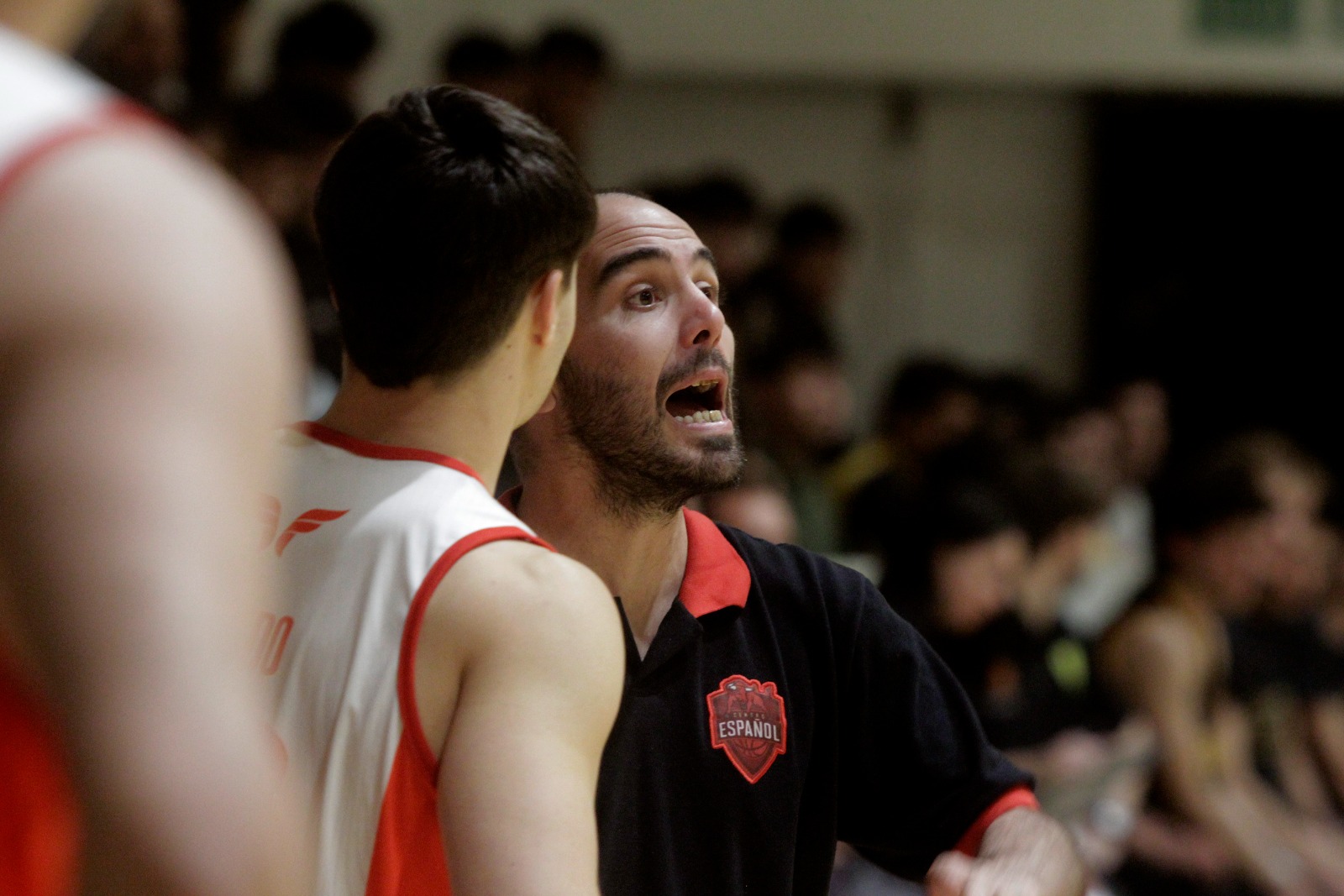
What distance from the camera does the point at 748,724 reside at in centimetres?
192

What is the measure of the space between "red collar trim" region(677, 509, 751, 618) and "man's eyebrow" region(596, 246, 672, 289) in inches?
14.5

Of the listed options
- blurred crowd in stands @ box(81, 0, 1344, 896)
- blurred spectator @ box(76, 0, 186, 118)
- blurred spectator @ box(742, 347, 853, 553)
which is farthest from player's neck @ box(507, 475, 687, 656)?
blurred spectator @ box(742, 347, 853, 553)

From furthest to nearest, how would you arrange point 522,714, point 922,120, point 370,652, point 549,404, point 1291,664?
point 922,120 < point 1291,664 < point 549,404 < point 370,652 < point 522,714

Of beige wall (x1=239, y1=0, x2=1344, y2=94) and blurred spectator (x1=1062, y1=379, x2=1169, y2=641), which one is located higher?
beige wall (x1=239, y1=0, x2=1344, y2=94)

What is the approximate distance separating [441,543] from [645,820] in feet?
1.97

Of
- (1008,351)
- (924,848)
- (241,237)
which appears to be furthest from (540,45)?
(241,237)

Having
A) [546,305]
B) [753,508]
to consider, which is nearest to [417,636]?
[546,305]

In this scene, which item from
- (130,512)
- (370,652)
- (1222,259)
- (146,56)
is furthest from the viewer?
(1222,259)

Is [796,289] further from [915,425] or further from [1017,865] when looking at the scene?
[1017,865]

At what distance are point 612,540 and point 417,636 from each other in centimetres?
68

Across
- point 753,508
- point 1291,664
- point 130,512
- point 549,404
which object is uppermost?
point 130,512

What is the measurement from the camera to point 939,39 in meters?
8.12

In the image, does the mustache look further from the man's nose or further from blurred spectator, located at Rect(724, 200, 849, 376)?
blurred spectator, located at Rect(724, 200, 849, 376)

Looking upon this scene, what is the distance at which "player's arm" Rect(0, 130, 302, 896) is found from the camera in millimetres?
646
